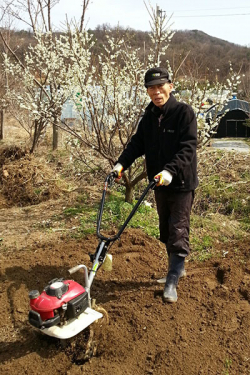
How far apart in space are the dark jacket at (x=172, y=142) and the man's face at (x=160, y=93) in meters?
0.04

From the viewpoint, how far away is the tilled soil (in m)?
2.62

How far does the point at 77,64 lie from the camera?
521 cm

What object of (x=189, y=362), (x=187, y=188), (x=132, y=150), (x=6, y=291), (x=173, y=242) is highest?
(x=132, y=150)

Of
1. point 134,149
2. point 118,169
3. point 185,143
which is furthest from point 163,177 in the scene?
point 134,149

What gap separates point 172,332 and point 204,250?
185 centimetres

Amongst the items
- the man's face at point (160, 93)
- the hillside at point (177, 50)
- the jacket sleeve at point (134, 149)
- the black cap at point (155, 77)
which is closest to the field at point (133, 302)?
the jacket sleeve at point (134, 149)

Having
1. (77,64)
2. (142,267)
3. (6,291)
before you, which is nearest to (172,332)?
(142,267)

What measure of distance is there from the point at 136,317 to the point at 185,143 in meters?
1.56

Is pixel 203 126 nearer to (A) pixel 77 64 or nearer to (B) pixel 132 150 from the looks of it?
(A) pixel 77 64

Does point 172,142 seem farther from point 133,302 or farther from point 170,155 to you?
point 133,302

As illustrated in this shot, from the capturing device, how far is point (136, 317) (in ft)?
10.2

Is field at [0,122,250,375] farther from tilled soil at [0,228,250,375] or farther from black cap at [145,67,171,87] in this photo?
black cap at [145,67,171,87]

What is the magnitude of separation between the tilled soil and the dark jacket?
112 cm

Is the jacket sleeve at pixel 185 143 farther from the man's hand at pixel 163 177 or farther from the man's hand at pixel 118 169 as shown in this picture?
the man's hand at pixel 118 169
